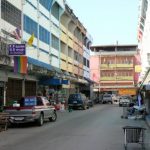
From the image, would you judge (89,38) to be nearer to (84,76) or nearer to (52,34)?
(84,76)

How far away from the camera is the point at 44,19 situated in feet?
161

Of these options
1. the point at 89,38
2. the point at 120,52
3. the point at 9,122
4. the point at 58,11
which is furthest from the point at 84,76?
the point at 9,122

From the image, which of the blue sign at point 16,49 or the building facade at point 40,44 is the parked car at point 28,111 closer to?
the blue sign at point 16,49

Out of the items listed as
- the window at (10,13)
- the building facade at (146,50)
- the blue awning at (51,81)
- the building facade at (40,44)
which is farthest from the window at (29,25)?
the building facade at (146,50)

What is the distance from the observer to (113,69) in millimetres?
118250

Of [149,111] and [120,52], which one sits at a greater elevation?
[120,52]

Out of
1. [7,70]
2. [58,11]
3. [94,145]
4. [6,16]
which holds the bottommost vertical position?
[94,145]

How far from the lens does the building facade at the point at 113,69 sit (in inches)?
4552

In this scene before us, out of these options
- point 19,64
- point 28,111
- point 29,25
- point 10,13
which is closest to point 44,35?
point 29,25

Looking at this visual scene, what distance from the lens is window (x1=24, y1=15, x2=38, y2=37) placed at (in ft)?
133

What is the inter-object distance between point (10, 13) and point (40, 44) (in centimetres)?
1068

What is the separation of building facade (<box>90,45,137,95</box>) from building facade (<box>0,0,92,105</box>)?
39.2 m

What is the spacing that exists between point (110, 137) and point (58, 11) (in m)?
42.0

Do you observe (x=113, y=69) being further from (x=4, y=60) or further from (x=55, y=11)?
(x=4, y=60)
